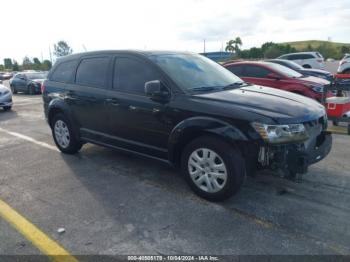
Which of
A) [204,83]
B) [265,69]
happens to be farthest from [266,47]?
[204,83]

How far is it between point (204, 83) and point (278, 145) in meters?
1.39

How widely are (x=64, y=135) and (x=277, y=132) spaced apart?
3.86 meters

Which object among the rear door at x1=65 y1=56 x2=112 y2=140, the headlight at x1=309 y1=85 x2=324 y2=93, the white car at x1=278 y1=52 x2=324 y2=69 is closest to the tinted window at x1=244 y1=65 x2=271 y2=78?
the headlight at x1=309 y1=85 x2=324 y2=93

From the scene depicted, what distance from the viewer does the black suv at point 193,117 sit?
11.4 feet

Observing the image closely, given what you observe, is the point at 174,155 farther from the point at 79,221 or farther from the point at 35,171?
the point at 35,171

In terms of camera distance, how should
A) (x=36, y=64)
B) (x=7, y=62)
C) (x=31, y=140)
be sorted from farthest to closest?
1. (x=7, y=62)
2. (x=36, y=64)
3. (x=31, y=140)

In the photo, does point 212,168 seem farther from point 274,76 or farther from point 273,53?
point 273,53

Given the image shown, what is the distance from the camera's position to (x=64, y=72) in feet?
19.0

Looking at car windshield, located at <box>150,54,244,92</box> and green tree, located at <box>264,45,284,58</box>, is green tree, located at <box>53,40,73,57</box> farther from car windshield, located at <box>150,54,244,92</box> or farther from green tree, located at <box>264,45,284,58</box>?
car windshield, located at <box>150,54,244,92</box>

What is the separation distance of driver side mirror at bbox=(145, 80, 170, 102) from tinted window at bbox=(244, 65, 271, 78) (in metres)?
5.85

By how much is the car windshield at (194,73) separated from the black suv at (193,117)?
15mm

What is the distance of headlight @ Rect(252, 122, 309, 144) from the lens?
3.37m

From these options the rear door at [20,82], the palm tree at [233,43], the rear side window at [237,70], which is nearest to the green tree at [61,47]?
the palm tree at [233,43]

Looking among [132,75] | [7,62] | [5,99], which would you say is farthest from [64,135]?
[7,62]
